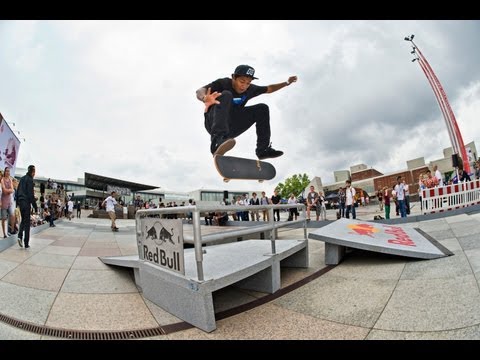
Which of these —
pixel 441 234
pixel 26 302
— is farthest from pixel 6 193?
pixel 441 234

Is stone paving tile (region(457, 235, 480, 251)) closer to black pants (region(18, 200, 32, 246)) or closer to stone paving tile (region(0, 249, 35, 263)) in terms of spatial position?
stone paving tile (region(0, 249, 35, 263))

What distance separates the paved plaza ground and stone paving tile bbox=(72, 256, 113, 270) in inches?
Answer: 0.6

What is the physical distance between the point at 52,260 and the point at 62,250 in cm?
85

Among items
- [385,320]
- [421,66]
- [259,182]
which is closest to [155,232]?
[385,320]

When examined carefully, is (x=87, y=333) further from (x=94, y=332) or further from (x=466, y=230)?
(x=466, y=230)

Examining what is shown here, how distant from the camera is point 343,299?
294 centimetres

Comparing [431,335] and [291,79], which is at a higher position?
[291,79]

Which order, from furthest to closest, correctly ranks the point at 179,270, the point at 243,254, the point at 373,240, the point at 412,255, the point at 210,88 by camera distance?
the point at 210,88, the point at 373,240, the point at 412,255, the point at 243,254, the point at 179,270

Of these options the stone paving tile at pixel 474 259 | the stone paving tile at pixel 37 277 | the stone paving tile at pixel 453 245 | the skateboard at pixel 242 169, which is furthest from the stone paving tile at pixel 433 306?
the skateboard at pixel 242 169

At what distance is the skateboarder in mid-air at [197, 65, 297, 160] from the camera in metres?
5.73

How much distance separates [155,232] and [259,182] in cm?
453
